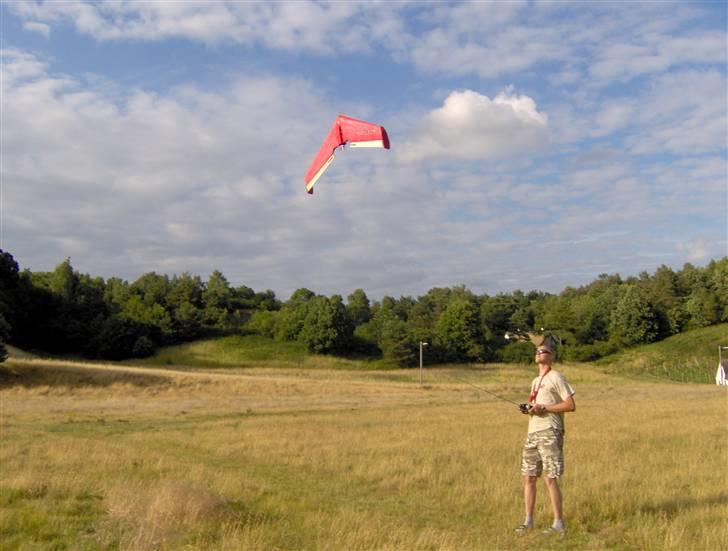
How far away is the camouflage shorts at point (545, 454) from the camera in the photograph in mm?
8305

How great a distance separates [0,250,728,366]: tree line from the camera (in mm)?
87812

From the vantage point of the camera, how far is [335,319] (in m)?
96.9

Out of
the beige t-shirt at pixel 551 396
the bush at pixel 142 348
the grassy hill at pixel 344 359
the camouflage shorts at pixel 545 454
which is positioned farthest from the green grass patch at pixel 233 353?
the beige t-shirt at pixel 551 396

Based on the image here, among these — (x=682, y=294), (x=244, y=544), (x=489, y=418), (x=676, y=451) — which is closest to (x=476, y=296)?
→ (x=682, y=294)

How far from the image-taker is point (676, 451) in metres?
15.3

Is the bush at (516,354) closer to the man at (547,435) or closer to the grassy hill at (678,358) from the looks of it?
the grassy hill at (678,358)

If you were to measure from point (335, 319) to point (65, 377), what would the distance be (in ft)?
166

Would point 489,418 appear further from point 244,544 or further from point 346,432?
point 244,544

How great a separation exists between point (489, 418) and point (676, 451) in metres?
11.1

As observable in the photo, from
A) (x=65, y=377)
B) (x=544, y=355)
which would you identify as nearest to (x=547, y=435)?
(x=544, y=355)

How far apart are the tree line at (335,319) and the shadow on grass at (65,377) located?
2804 cm

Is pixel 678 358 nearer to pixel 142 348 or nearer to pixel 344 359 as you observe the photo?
pixel 344 359

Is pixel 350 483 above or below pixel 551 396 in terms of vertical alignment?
below

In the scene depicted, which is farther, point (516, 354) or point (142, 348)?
point (516, 354)
